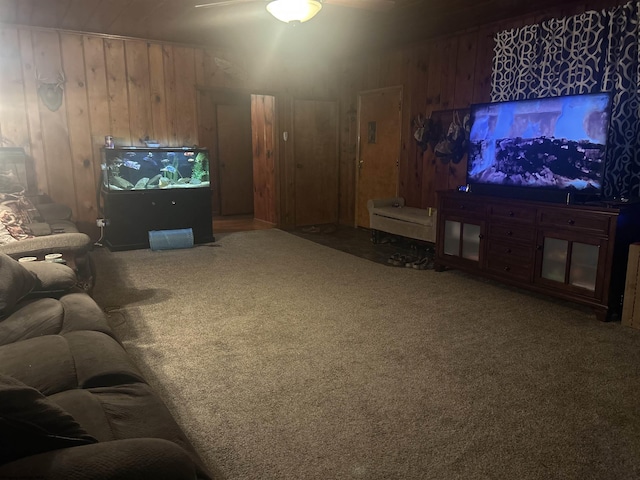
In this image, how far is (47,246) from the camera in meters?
2.95

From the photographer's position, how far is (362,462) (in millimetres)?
1809

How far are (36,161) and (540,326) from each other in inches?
209

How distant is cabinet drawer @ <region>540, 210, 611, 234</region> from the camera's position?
3.24 meters

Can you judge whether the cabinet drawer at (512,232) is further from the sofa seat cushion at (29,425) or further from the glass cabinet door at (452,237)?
the sofa seat cushion at (29,425)

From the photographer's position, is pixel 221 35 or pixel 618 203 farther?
pixel 221 35

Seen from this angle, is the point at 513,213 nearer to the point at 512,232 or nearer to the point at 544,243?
the point at 512,232

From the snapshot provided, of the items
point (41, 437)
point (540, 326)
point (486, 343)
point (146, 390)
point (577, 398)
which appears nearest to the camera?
point (41, 437)

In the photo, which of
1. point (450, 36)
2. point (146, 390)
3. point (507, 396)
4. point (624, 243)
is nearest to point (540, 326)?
point (624, 243)

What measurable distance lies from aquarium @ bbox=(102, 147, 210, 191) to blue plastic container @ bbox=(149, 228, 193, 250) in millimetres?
534

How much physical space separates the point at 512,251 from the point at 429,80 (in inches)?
103

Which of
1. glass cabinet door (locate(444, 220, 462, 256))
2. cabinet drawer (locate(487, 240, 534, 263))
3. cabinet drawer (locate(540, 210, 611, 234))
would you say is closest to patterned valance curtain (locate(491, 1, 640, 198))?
cabinet drawer (locate(540, 210, 611, 234))

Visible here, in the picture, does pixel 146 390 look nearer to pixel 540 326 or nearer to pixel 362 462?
pixel 362 462

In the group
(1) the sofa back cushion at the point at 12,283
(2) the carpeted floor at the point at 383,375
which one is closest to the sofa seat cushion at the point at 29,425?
(2) the carpeted floor at the point at 383,375

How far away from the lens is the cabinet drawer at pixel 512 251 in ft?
12.3
